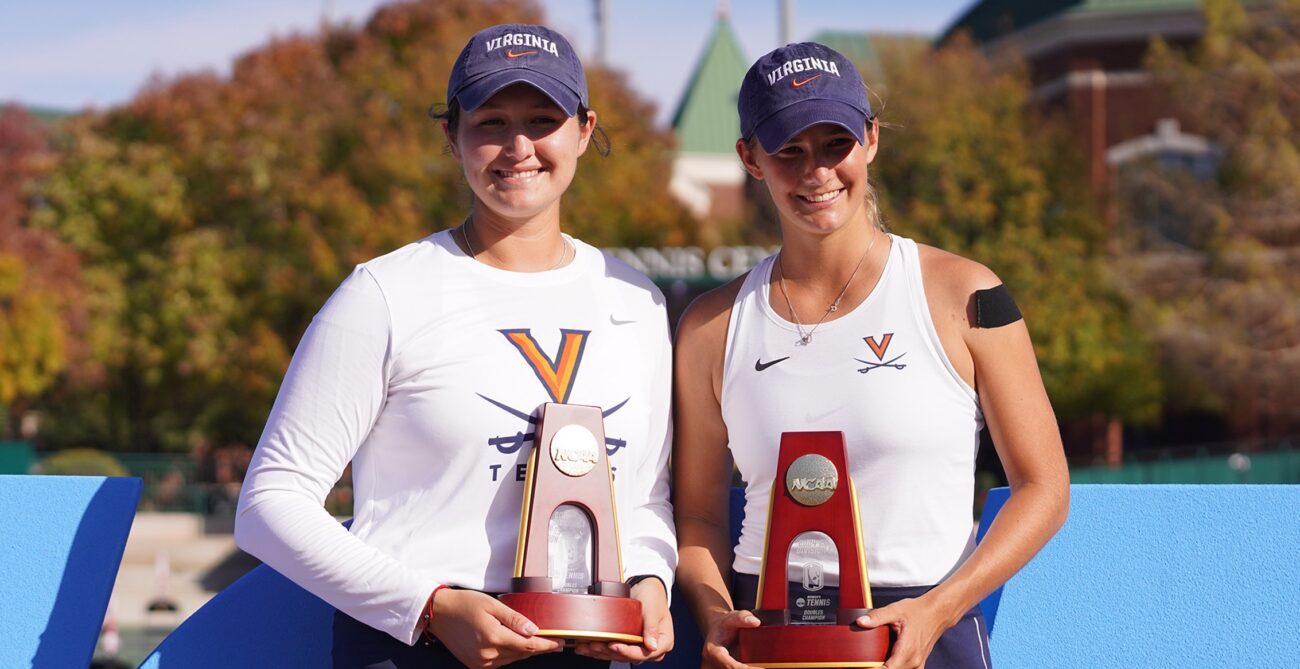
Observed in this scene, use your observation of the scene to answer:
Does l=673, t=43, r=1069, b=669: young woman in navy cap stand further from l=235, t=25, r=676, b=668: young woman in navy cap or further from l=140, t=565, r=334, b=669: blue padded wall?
l=140, t=565, r=334, b=669: blue padded wall

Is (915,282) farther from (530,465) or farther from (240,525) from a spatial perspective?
(240,525)

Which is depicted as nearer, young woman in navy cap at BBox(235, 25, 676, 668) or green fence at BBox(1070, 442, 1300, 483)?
young woman in navy cap at BBox(235, 25, 676, 668)

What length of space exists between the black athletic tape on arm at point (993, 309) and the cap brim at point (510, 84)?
3.33ft

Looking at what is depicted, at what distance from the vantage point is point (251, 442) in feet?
118

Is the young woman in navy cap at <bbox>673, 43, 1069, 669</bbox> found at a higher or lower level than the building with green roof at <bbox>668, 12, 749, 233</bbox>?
lower

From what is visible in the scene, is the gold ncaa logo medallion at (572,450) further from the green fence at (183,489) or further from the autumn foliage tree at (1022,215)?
the autumn foliage tree at (1022,215)

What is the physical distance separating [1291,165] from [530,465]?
26969mm

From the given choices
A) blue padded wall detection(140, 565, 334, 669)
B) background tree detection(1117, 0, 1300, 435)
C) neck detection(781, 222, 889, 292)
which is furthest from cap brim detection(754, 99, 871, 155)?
background tree detection(1117, 0, 1300, 435)

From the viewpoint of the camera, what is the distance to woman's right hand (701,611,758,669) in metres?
3.33

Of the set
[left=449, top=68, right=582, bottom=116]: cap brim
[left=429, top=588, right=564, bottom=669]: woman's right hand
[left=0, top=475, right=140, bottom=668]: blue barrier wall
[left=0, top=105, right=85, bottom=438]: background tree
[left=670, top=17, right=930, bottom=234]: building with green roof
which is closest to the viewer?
[left=429, top=588, right=564, bottom=669]: woman's right hand

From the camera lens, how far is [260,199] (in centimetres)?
3378

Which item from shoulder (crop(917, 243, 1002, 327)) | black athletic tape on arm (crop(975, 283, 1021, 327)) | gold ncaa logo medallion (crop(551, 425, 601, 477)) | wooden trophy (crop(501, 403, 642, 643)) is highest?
shoulder (crop(917, 243, 1002, 327))

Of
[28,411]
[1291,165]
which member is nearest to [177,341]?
[28,411]

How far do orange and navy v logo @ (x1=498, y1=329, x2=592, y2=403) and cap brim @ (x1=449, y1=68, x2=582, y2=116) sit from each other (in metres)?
0.52
